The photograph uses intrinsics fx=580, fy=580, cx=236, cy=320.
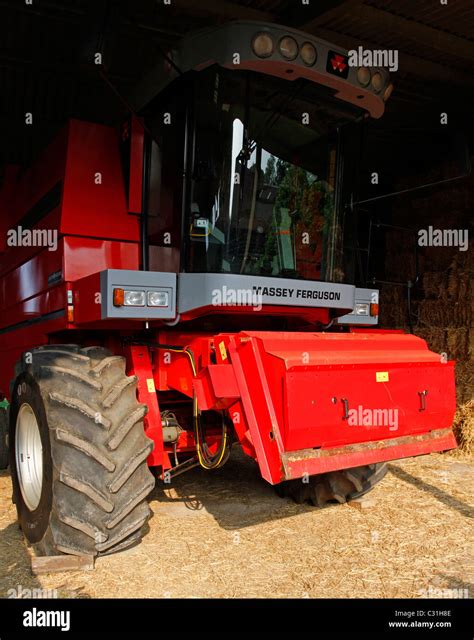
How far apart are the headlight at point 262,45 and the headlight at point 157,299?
5.16 ft

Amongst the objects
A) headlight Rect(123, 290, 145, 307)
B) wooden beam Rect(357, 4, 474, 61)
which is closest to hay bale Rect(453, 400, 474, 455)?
wooden beam Rect(357, 4, 474, 61)

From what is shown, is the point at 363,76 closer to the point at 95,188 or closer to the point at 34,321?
the point at 95,188

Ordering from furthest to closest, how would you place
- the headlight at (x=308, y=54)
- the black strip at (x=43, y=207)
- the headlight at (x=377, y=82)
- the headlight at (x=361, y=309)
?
the headlight at (x=361, y=309) → the black strip at (x=43, y=207) → the headlight at (x=377, y=82) → the headlight at (x=308, y=54)

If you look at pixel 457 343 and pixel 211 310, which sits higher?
pixel 211 310

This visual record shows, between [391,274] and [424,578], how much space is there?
18.8 ft

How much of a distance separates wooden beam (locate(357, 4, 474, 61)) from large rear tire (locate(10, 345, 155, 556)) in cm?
420

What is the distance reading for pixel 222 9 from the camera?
5.45 meters

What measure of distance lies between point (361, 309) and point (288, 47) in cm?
209

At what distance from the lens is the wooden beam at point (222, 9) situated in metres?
5.36

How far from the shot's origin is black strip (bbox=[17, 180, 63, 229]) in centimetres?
449

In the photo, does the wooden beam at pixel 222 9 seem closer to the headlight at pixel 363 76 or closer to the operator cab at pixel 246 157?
the operator cab at pixel 246 157

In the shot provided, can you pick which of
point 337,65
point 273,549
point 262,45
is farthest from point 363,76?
point 273,549

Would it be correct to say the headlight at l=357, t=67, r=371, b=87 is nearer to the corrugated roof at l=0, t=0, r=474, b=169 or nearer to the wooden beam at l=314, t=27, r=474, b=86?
the corrugated roof at l=0, t=0, r=474, b=169

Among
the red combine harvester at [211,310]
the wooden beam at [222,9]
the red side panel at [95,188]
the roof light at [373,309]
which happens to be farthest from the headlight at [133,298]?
the wooden beam at [222,9]
